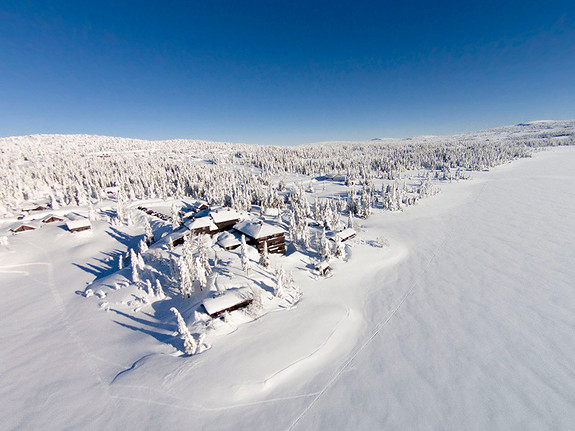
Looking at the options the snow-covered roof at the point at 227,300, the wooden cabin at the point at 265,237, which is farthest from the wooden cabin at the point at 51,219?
the snow-covered roof at the point at 227,300

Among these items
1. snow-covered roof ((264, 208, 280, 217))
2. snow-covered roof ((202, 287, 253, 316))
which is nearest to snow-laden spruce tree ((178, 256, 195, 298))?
snow-covered roof ((202, 287, 253, 316))

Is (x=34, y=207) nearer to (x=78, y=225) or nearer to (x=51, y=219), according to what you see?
(x=51, y=219)

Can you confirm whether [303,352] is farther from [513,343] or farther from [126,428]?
[513,343]

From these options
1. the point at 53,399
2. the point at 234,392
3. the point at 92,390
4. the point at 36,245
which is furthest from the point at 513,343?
the point at 36,245

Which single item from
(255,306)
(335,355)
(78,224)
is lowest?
(335,355)

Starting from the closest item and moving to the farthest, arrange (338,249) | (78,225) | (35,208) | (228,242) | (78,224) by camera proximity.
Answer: (338,249) < (228,242) < (78,225) < (78,224) < (35,208)

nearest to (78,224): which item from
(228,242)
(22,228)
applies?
(22,228)
